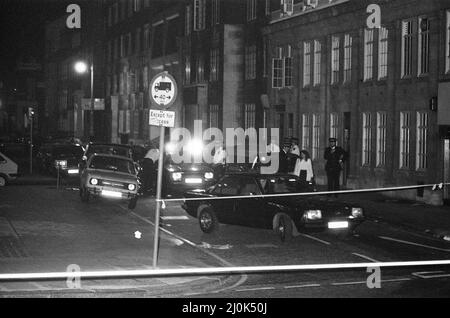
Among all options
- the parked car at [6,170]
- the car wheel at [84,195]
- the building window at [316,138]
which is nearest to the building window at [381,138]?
the building window at [316,138]

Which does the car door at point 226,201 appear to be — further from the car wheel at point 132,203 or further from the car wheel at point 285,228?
the car wheel at point 132,203

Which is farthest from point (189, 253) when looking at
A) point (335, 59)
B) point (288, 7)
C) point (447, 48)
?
point (288, 7)

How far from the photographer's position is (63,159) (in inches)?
1547

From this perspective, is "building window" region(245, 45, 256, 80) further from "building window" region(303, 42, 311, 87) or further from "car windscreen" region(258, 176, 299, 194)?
"car windscreen" region(258, 176, 299, 194)

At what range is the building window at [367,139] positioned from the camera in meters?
34.3

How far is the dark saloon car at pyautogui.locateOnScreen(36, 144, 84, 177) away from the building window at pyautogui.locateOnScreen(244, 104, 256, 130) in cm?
991

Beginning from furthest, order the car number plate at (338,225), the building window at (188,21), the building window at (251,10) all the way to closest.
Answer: the building window at (188,21), the building window at (251,10), the car number plate at (338,225)

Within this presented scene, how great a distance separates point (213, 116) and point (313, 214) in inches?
1384

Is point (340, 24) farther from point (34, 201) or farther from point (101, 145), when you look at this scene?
point (34, 201)

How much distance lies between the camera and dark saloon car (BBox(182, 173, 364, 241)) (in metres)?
18.5

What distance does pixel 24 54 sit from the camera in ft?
428

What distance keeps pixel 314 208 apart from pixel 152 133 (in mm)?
50399

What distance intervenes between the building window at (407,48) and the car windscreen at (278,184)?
12.6 m

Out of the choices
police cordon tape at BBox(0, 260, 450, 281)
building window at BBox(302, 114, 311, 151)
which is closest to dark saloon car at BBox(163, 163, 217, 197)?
building window at BBox(302, 114, 311, 151)
